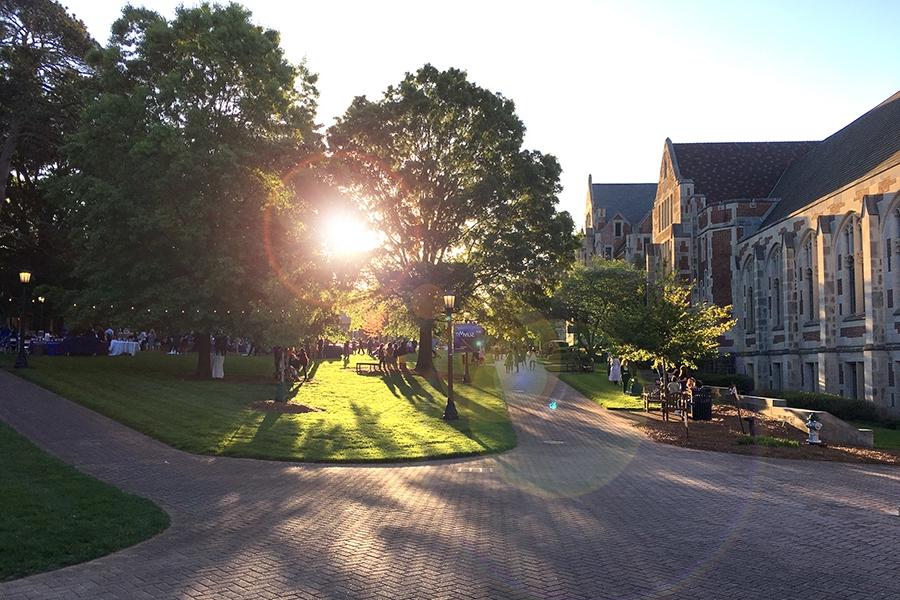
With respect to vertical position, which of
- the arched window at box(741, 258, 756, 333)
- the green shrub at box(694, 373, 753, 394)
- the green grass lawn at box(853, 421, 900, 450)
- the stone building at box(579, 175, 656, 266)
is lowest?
the green grass lawn at box(853, 421, 900, 450)

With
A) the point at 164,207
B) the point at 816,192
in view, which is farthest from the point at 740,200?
the point at 164,207

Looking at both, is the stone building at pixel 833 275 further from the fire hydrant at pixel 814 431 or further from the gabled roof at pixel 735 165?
the fire hydrant at pixel 814 431

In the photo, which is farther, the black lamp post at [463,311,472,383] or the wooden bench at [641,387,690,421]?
the black lamp post at [463,311,472,383]

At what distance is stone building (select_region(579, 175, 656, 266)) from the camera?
3812 inches

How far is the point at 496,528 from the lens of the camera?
8.79 m

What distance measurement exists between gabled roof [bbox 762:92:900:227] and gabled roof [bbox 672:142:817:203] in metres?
2.09

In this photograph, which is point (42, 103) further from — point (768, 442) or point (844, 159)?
point (844, 159)

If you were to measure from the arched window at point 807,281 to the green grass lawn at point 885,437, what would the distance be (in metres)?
9.73

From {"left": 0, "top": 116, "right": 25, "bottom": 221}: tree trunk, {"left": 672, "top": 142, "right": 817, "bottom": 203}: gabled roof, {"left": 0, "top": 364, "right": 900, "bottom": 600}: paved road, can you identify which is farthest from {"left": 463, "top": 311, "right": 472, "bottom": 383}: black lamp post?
{"left": 0, "top": 116, "right": 25, "bottom": 221}: tree trunk

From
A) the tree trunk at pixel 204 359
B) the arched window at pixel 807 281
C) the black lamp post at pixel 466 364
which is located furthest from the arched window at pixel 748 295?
the tree trunk at pixel 204 359

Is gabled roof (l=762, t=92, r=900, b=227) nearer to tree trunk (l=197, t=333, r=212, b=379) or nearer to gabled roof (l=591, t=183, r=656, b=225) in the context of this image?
tree trunk (l=197, t=333, r=212, b=379)

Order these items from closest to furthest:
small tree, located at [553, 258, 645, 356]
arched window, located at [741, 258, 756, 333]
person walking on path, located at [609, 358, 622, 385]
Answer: person walking on path, located at [609, 358, 622, 385]
arched window, located at [741, 258, 756, 333]
small tree, located at [553, 258, 645, 356]

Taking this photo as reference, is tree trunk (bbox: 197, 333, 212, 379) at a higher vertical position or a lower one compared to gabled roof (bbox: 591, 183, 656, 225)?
lower

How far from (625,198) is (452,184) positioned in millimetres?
71023
